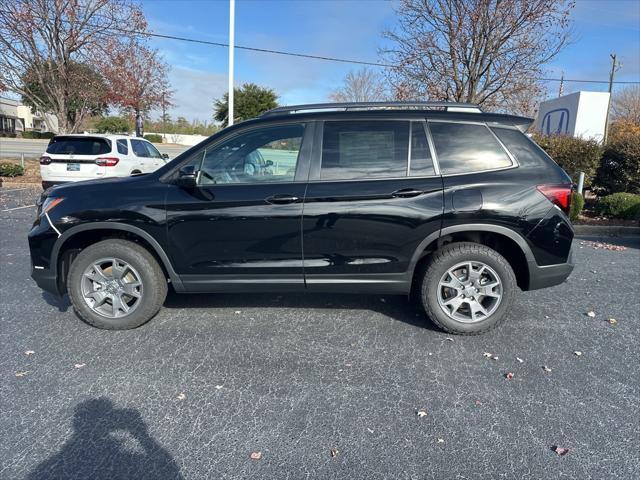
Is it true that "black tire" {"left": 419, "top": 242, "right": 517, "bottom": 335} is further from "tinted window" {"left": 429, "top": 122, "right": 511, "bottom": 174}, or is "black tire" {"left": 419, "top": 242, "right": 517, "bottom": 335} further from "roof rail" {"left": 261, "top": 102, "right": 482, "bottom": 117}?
"roof rail" {"left": 261, "top": 102, "right": 482, "bottom": 117}

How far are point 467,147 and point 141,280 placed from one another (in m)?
3.03

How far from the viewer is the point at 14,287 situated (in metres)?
4.67

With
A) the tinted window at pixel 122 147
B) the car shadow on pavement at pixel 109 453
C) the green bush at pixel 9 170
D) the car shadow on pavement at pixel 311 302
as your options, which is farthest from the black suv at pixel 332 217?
the green bush at pixel 9 170

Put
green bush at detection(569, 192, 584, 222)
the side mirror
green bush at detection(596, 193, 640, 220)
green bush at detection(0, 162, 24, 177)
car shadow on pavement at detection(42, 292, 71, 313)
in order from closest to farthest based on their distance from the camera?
1. the side mirror
2. car shadow on pavement at detection(42, 292, 71, 313)
3. green bush at detection(569, 192, 584, 222)
4. green bush at detection(596, 193, 640, 220)
5. green bush at detection(0, 162, 24, 177)

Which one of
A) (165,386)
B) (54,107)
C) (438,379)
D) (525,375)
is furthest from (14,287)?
(54,107)

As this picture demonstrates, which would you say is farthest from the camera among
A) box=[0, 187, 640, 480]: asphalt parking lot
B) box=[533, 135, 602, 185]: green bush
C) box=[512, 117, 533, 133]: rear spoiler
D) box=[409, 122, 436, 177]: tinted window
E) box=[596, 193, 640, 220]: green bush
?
box=[533, 135, 602, 185]: green bush

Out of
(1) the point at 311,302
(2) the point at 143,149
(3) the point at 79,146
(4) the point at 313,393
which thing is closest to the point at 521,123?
(1) the point at 311,302

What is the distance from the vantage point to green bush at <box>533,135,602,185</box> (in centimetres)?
1024

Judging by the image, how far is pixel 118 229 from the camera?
139 inches

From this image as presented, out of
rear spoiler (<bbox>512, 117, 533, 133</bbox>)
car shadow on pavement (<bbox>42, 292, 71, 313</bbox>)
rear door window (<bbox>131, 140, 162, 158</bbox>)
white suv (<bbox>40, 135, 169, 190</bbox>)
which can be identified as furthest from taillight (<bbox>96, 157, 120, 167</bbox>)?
rear spoiler (<bbox>512, 117, 533, 133</bbox>)

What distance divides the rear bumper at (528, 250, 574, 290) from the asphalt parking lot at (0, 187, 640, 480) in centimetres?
48

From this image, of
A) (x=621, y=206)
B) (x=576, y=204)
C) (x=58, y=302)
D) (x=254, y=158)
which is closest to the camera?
(x=254, y=158)

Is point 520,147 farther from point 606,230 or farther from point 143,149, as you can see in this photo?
point 143,149

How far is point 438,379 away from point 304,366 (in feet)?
3.21
